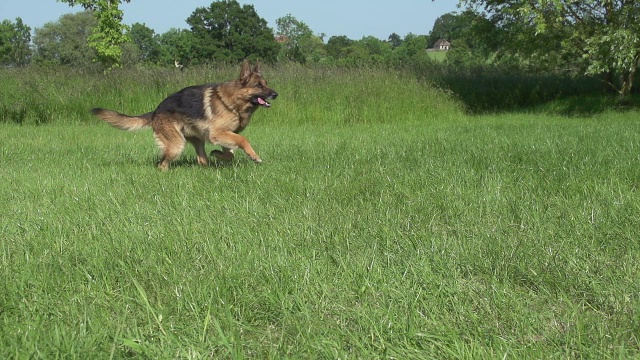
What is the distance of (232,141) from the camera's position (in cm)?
704

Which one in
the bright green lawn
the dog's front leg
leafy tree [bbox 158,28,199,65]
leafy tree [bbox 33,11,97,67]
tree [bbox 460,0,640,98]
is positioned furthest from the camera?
leafy tree [bbox 33,11,97,67]

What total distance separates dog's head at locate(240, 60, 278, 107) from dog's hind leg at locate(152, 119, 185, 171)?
3.21ft

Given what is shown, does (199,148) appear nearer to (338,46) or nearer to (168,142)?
(168,142)

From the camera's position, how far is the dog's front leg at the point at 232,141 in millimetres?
6969

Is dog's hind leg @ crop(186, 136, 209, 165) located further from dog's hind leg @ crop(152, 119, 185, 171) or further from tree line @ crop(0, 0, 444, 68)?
tree line @ crop(0, 0, 444, 68)

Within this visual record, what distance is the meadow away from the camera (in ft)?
7.55

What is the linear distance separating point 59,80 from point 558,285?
15003mm

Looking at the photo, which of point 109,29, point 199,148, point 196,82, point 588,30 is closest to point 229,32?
point 109,29

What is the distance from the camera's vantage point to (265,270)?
3021 millimetres

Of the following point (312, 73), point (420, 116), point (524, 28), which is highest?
point (524, 28)

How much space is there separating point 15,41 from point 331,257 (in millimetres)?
117101

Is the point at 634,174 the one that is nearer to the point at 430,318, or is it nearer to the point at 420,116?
the point at 430,318

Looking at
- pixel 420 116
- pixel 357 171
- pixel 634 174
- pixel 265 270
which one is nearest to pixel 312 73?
pixel 420 116

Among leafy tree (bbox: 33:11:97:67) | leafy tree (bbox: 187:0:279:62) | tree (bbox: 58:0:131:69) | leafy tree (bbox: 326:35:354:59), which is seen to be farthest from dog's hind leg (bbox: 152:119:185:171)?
leafy tree (bbox: 326:35:354:59)
